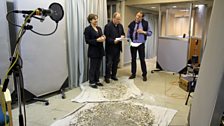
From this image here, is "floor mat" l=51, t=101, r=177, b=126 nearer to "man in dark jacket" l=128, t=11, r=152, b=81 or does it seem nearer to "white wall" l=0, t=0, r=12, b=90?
"white wall" l=0, t=0, r=12, b=90

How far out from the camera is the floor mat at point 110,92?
10.5ft

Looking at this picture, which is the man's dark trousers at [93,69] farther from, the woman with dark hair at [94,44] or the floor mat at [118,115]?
the floor mat at [118,115]

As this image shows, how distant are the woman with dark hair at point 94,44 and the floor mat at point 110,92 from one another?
0.20 meters

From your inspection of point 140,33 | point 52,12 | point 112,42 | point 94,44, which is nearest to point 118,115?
point 94,44

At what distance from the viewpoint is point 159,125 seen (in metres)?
2.35

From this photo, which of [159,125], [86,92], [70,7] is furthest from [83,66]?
[159,125]

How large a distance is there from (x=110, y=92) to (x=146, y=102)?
2.36ft

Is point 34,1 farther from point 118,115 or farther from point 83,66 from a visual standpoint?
point 118,115

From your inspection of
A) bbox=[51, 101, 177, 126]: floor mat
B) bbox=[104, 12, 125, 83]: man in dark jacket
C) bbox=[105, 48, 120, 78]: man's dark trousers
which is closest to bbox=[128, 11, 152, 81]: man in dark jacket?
bbox=[104, 12, 125, 83]: man in dark jacket

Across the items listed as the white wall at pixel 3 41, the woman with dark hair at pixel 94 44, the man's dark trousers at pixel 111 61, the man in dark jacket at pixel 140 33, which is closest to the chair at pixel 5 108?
the white wall at pixel 3 41

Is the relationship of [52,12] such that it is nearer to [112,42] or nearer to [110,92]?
[110,92]

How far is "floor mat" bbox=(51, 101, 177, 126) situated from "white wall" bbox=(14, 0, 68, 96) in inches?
32.6

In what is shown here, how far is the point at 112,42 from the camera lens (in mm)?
3967

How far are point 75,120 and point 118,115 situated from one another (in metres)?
0.58
